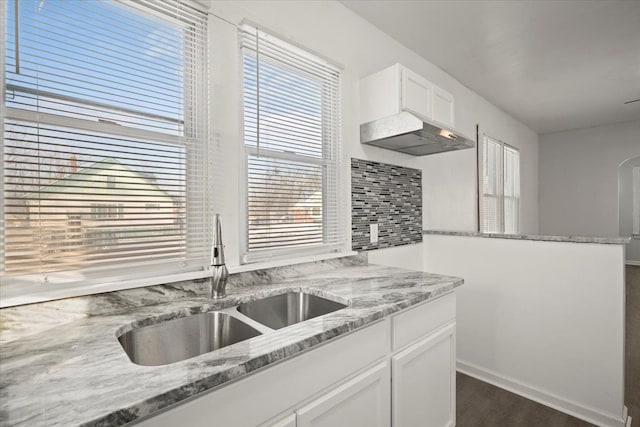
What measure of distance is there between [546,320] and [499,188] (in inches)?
106

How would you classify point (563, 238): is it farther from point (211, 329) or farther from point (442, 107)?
point (211, 329)

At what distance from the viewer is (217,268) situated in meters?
1.34

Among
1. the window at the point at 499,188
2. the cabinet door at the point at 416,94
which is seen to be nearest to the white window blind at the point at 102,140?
the cabinet door at the point at 416,94

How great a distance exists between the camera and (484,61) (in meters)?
3.04

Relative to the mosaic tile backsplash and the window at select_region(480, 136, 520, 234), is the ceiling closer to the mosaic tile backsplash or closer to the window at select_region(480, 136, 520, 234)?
the window at select_region(480, 136, 520, 234)

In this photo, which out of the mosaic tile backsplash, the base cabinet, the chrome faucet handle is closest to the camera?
the base cabinet

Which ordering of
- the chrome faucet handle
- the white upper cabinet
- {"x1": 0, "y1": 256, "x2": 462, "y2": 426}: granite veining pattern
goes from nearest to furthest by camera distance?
{"x1": 0, "y1": 256, "x2": 462, "y2": 426}: granite veining pattern → the chrome faucet handle → the white upper cabinet

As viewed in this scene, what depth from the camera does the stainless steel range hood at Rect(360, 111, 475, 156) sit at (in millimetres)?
1940

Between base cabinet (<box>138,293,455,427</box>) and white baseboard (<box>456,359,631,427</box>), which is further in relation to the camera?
white baseboard (<box>456,359,631,427</box>)

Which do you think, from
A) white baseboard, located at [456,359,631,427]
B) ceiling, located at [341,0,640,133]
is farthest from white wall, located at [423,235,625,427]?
ceiling, located at [341,0,640,133]

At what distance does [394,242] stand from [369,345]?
140 cm

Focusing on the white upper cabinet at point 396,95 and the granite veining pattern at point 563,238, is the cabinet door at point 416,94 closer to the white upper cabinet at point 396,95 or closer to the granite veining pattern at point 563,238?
the white upper cabinet at point 396,95

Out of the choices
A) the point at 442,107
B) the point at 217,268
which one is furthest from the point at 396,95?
the point at 217,268

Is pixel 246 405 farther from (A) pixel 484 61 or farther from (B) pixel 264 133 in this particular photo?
(A) pixel 484 61
